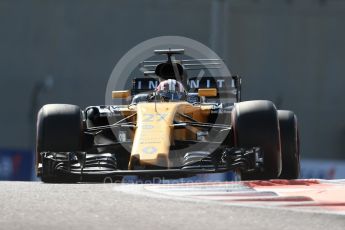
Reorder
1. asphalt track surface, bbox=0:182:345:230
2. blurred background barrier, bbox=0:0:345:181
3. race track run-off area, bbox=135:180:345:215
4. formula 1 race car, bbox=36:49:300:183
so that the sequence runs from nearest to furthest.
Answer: asphalt track surface, bbox=0:182:345:230
race track run-off area, bbox=135:180:345:215
formula 1 race car, bbox=36:49:300:183
blurred background barrier, bbox=0:0:345:181

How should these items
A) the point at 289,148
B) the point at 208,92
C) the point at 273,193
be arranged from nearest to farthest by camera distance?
the point at 273,193, the point at 289,148, the point at 208,92

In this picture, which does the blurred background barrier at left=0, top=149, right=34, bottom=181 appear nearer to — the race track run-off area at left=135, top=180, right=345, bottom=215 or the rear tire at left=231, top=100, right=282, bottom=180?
the rear tire at left=231, top=100, right=282, bottom=180

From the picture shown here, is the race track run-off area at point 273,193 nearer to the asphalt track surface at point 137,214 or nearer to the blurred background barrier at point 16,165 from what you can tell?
the asphalt track surface at point 137,214

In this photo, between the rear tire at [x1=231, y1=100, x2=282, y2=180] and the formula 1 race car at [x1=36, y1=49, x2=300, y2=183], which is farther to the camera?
the rear tire at [x1=231, y1=100, x2=282, y2=180]

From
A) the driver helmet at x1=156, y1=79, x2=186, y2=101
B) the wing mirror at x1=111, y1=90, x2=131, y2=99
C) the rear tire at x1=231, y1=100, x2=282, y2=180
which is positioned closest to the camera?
the rear tire at x1=231, y1=100, x2=282, y2=180

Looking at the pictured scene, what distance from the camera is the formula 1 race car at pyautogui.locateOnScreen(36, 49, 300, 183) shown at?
977 cm

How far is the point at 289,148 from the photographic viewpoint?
36.7 ft

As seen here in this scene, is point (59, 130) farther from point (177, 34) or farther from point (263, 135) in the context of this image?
point (177, 34)

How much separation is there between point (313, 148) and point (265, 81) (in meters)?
3.35

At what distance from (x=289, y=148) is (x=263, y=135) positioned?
1201 millimetres

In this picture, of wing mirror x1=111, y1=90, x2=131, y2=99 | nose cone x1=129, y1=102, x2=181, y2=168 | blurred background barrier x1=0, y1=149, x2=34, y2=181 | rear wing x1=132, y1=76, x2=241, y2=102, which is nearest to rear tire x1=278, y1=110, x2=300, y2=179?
nose cone x1=129, y1=102, x2=181, y2=168

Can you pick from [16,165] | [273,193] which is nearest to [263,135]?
[273,193]

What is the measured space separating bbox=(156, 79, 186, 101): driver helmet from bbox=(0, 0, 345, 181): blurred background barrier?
28.3 metres

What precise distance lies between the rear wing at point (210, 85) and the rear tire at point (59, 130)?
2377 millimetres
